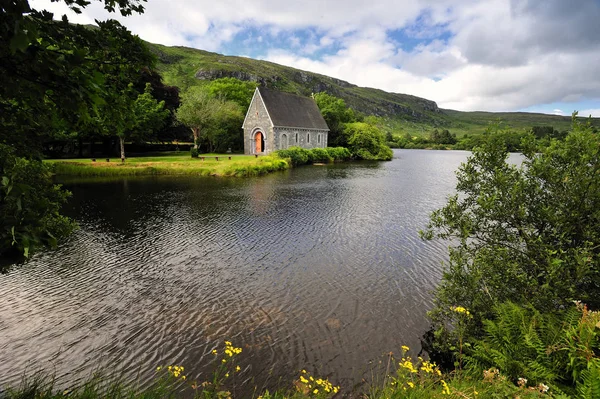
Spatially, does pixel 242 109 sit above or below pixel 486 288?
above

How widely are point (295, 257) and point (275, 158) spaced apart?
33.5m

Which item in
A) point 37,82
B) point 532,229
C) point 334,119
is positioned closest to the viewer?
point 37,82

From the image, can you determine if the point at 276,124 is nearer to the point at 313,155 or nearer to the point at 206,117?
the point at 313,155

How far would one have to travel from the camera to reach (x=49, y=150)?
43312mm

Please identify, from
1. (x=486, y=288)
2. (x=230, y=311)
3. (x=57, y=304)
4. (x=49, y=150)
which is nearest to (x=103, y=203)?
(x=57, y=304)

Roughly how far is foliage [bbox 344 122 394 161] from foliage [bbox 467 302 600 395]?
205 ft

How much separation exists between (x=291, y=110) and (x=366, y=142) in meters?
17.9

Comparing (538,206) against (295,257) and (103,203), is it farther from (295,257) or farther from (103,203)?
(103,203)

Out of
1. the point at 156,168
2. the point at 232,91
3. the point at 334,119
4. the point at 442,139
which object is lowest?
the point at 156,168

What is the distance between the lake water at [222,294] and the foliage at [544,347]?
274 centimetres

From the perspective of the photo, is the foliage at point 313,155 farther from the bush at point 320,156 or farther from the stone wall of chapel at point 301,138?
the stone wall of chapel at point 301,138

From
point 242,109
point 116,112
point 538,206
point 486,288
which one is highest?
point 242,109

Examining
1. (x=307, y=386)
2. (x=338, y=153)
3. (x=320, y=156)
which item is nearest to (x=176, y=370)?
(x=307, y=386)

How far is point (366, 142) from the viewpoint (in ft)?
220
